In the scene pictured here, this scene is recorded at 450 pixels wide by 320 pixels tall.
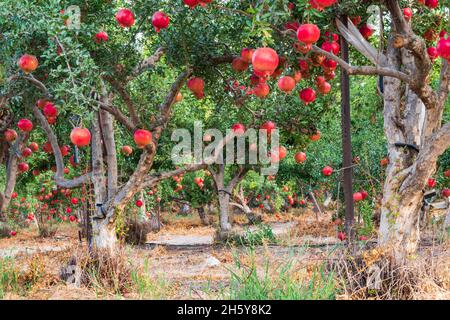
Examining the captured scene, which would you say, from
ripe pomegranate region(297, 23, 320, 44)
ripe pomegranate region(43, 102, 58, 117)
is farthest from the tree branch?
ripe pomegranate region(297, 23, 320, 44)

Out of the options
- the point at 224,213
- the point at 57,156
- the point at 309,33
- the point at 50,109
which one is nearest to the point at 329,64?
the point at 309,33

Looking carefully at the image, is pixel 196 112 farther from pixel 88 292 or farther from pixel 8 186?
pixel 88 292

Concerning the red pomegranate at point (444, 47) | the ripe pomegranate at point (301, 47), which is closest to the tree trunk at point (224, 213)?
the ripe pomegranate at point (301, 47)

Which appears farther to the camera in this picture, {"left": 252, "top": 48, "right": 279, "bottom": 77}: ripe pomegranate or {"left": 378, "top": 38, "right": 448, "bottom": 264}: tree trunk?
{"left": 378, "top": 38, "right": 448, "bottom": 264}: tree trunk

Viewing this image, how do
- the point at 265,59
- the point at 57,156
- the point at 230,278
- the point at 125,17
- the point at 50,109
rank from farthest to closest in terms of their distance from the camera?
1. the point at 57,156
2. the point at 50,109
3. the point at 230,278
4. the point at 125,17
5. the point at 265,59

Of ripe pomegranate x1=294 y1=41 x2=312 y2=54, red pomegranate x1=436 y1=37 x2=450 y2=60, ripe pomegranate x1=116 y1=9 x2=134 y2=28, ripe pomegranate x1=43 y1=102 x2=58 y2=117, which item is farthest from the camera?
ripe pomegranate x1=43 y1=102 x2=58 y2=117

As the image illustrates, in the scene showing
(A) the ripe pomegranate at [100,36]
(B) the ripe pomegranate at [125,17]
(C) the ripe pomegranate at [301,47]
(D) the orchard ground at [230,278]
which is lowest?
(D) the orchard ground at [230,278]

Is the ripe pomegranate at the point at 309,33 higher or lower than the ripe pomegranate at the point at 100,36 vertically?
lower

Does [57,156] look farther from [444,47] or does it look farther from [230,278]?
[444,47]

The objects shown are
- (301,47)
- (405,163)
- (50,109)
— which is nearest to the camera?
(301,47)

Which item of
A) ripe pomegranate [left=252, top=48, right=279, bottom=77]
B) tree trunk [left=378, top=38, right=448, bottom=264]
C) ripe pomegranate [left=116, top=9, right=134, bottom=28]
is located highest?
ripe pomegranate [left=116, top=9, right=134, bottom=28]

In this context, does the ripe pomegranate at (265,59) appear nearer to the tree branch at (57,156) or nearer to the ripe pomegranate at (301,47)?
the ripe pomegranate at (301,47)

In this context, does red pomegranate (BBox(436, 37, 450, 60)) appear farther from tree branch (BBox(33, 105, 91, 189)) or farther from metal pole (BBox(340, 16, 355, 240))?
tree branch (BBox(33, 105, 91, 189))
